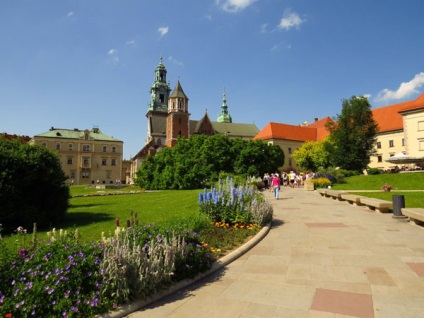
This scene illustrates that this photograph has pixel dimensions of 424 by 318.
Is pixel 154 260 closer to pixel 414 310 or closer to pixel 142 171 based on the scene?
pixel 414 310

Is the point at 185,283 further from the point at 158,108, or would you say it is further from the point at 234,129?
the point at 234,129

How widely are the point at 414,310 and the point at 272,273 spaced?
2.14 metres

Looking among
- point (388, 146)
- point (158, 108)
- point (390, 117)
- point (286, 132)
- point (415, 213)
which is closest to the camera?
point (415, 213)

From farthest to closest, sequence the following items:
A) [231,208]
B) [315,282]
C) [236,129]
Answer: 1. [236,129]
2. [231,208]
3. [315,282]

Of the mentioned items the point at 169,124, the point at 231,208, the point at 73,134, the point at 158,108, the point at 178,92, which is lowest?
the point at 231,208

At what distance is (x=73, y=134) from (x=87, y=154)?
278 inches

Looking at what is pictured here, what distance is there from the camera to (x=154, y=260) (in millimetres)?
4266

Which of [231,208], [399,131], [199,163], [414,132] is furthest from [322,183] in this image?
[399,131]

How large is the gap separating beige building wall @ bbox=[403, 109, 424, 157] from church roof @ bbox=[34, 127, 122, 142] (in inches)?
2824

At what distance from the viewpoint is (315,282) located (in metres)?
4.68

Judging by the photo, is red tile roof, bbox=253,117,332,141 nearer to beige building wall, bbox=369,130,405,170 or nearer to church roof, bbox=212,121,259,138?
beige building wall, bbox=369,130,405,170

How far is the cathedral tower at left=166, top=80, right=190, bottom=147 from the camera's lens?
265ft

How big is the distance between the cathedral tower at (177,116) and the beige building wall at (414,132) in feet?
170

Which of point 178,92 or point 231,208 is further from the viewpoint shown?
point 178,92
